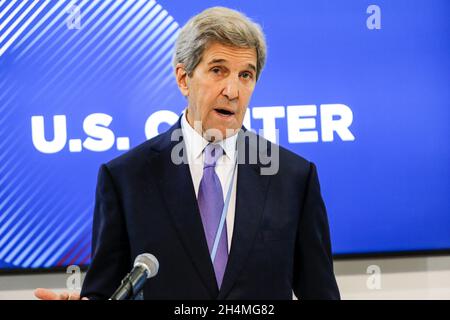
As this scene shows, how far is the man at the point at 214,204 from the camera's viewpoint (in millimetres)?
1975

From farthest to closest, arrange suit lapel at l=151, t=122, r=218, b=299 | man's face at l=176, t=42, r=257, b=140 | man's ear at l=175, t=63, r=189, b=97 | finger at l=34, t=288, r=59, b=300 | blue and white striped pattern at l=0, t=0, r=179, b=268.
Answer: blue and white striped pattern at l=0, t=0, r=179, b=268 → man's ear at l=175, t=63, r=189, b=97 → man's face at l=176, t=42, r=257, b=140 → suit lapel at l=151, t=122, r=218, b=299 → finger at l=34, t=288, r=59, b=300

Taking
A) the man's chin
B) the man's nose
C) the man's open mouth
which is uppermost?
the man's nose

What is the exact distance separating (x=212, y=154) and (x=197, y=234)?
302mm

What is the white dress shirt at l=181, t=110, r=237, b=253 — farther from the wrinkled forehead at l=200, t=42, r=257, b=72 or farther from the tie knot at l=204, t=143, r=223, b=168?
the wrinkled forehead at l=200, t=42, r=257, b=72

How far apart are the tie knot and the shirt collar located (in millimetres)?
14

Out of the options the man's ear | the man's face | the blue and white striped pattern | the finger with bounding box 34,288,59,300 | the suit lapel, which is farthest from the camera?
the blue and white striped pattern

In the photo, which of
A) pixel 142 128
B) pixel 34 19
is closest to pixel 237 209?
pixel 142 128

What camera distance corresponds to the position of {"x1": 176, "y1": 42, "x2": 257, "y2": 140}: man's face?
2051 mm

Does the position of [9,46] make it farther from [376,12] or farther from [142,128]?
[376,12]

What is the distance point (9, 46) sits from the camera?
3307mm

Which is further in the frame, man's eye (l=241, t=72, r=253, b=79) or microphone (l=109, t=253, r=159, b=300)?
man's eye (l=241, t=72, r=253, b=79)

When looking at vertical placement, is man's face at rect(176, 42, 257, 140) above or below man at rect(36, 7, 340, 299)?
above

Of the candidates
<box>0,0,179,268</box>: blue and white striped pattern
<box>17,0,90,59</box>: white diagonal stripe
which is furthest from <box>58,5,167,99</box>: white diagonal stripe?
<box>17,0,90,59</box>: white diagonal stripe
